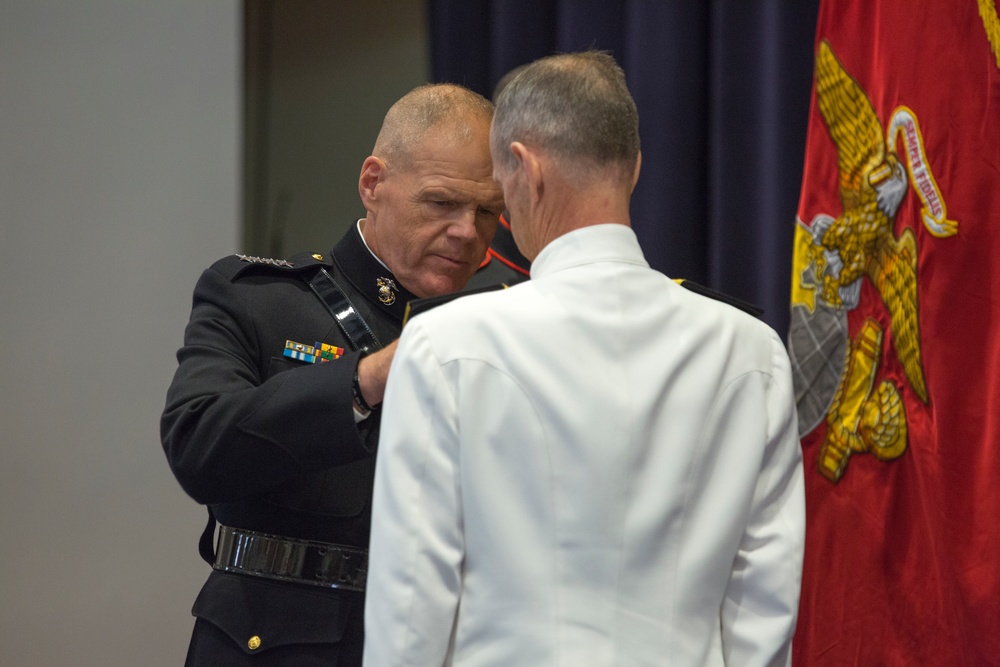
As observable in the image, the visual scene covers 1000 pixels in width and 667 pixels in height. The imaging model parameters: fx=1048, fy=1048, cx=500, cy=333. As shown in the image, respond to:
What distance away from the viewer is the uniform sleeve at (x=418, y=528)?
2.99 ft

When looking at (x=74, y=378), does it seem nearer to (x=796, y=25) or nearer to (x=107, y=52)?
(x=107, y=52)

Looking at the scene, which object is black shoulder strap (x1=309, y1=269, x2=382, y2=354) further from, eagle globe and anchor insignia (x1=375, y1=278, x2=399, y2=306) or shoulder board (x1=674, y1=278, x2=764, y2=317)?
shoulder board (x1=674, y1=278, x2=764, y2=317)

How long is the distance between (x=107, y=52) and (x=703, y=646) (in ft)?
7.82

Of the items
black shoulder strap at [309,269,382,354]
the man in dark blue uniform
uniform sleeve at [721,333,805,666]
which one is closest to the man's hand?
the man in dark blue uniform

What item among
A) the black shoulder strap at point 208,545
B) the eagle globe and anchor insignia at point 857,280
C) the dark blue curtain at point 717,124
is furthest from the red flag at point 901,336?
the black shoulder strap at point 208,545

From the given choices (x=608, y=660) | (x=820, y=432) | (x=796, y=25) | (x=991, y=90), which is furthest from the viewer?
(x=796, y=25)

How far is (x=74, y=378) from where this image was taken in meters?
2.70

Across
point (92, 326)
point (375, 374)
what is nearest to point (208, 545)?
point (375, 374)

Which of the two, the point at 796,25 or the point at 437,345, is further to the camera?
the point at 796,25

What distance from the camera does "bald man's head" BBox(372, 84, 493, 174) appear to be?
140 cm

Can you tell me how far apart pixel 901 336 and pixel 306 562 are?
0.97 m

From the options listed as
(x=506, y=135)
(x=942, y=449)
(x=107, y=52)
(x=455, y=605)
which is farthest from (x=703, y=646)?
(x=107, y=52)

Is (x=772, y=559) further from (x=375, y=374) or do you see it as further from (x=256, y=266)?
(x=256, y=266)

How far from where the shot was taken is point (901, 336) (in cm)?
164
